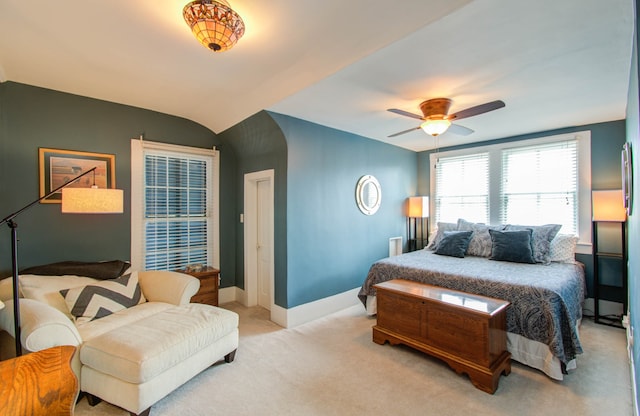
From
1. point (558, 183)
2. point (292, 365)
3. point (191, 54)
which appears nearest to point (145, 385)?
point (292, 365)

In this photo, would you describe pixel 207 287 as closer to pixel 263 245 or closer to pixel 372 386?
pixel 263 245

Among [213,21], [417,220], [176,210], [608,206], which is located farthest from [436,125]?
[176,210]

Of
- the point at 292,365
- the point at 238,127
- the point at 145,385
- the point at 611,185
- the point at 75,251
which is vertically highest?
the point at 238,127

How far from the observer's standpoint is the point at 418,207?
16.3 ft

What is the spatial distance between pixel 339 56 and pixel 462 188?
3675 mm

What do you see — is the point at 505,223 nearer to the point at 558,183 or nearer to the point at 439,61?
the point at 558,183

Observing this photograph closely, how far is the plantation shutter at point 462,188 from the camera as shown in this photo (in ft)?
15.4

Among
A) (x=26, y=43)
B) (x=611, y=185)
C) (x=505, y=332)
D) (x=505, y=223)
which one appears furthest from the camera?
(x=505, y=223)

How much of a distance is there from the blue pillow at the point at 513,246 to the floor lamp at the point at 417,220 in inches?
52.2

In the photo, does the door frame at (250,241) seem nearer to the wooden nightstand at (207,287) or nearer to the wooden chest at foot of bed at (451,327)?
the wooden nightstand at (207,287)

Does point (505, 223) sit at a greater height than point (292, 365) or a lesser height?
greater

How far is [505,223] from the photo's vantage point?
4.44 meters

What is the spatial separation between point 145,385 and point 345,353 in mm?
1675

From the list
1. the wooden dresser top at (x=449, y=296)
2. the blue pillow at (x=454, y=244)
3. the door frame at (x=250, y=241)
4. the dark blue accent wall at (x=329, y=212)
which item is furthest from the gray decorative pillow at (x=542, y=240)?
the door frame at (x=250, y=241)
